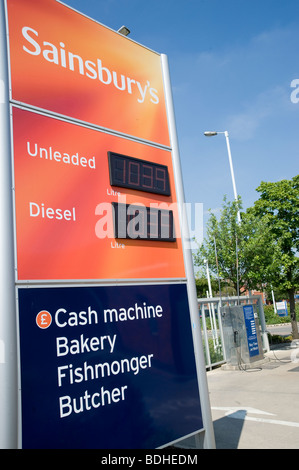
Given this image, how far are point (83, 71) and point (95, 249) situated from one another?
241cm

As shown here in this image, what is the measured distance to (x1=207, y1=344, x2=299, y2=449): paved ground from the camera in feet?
21.4

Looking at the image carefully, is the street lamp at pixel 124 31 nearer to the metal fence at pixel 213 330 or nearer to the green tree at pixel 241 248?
the metal fence at pixel 213 330

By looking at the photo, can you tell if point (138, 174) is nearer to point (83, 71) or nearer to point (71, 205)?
point (71, 205)

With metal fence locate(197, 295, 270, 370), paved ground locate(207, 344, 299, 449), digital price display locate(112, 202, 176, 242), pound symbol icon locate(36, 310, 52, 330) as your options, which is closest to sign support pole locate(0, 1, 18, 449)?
pound symbol icon locate(36, 310, 52, 330)

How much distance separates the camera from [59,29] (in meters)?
5.02

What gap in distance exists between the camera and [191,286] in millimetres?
5578

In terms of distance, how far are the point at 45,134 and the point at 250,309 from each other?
12.7 meters

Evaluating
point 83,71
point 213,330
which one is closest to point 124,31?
point 83,71

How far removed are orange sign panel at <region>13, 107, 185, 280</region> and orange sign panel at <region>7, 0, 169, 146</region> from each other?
32 centimetres

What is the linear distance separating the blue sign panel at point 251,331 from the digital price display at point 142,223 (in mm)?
10452

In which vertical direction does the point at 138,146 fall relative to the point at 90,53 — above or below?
below
